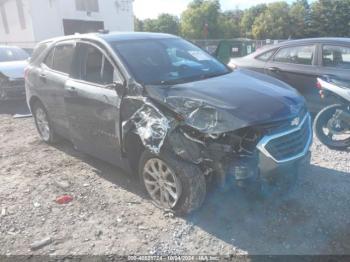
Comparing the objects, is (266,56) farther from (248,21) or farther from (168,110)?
(248,21)

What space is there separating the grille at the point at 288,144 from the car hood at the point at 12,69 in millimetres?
7805

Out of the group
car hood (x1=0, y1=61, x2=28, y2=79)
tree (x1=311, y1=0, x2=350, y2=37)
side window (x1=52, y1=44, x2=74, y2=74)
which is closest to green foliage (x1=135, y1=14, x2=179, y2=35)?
tree (x1=311, y1=0, x2=350, y2=37)

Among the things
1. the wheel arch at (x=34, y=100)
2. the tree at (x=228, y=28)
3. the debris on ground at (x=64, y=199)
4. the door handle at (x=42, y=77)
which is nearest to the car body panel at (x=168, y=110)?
the debris on ground at (x=64, y=199)

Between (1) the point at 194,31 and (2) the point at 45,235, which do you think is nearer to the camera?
(2) the point at 45,235

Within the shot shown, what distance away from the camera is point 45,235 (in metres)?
3.47

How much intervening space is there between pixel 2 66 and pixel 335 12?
5980cm

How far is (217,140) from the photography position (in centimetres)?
316

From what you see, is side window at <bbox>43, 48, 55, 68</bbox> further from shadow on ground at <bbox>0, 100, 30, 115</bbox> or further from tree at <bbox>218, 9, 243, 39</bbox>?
tree at <bbox>218, 9, 243, 39</bbox>

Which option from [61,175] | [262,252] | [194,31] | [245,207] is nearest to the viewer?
[262,252]

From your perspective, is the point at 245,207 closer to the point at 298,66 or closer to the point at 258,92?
the point at 258,92

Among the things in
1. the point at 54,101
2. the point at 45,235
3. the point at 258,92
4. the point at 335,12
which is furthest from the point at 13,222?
the point at 335,12

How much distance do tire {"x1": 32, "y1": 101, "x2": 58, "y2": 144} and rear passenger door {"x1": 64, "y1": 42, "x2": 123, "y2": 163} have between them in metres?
1.02

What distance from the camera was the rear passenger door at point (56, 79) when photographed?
4.82 meters

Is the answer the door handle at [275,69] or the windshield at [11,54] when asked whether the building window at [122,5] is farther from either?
the door handle at [275,69]
